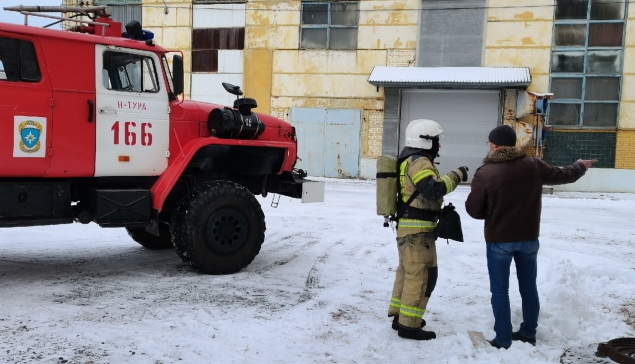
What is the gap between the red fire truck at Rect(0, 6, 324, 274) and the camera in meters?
5.50

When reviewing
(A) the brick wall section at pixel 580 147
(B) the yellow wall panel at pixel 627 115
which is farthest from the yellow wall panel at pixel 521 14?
(A) the brick wall section at pixel 580 147

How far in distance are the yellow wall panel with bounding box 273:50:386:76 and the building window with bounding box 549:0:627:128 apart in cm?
612

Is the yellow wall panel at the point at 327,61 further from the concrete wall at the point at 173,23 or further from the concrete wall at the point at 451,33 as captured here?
the concrete wall at the point at 173,23

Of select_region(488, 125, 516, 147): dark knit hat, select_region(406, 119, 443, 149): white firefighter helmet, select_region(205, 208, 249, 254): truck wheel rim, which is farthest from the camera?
select_region(205, 208, 249, 254): truck wheel rim

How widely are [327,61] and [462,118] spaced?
540cm

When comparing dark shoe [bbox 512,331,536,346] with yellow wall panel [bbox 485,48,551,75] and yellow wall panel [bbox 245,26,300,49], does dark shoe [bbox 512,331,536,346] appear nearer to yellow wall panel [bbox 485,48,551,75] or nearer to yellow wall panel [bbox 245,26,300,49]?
yellow wall panel [bbox 485,48,551,75]

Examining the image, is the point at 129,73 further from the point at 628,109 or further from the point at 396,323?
the point at 628,109

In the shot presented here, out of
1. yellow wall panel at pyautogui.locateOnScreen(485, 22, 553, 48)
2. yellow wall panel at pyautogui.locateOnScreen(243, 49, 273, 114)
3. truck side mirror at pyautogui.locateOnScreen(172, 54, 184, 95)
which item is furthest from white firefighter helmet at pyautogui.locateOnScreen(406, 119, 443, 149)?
yellow wall panel at pyautogui.locateOnScreen(243, 49, 273, 114)

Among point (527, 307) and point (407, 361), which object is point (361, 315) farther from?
point (527, 307)

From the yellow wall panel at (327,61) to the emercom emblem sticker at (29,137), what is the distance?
16.3 meters

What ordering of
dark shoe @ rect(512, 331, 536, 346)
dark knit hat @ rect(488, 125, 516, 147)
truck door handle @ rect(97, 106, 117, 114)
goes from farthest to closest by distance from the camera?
truck door handle @ rect(97, 106, 117, 114) < dark shoe @ rect(512, 331, 536, 346) < dark knit hat @ rect(488, 125, 516, 147)

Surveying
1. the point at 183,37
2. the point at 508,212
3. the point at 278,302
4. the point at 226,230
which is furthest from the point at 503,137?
the point at 183,37

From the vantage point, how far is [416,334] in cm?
440

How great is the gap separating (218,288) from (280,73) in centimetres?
1676
